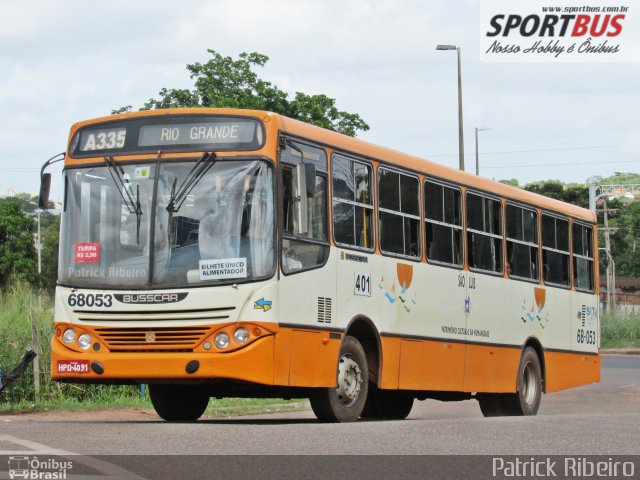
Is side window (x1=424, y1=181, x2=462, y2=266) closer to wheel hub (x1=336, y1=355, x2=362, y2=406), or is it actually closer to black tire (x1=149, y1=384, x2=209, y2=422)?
wheel hub (x1=336, y1=355, x2=362, y2=406)

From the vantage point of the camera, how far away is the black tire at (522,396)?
2036cm

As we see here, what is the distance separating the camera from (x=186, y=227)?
13836 millimetres

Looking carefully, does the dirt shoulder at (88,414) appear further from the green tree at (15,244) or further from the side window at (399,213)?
the green tree at (15,244)

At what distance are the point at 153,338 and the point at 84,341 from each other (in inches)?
35.2

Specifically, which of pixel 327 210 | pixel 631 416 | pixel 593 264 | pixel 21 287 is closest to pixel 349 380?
pixel 327 210

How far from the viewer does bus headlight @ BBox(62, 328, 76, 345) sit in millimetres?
14363

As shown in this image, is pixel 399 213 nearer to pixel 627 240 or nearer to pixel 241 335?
pixel 241 335

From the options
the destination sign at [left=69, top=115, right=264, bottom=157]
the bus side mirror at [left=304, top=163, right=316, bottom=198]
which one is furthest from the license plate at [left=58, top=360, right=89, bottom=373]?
the bus side mirror at [left=304, top=163, right=316, bottom=198]

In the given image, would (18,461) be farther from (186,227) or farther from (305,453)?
(186,227)

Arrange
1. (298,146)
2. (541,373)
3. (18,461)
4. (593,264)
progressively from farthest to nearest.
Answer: (593,264)
(541,373)
(298,146)
(18,461)

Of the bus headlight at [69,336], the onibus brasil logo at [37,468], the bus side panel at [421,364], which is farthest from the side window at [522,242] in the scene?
the onibus brasil logo at [37,468]

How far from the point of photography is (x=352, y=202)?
15344mm

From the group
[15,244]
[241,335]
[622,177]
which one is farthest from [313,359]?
[622,177]

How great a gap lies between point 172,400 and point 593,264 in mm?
9616
